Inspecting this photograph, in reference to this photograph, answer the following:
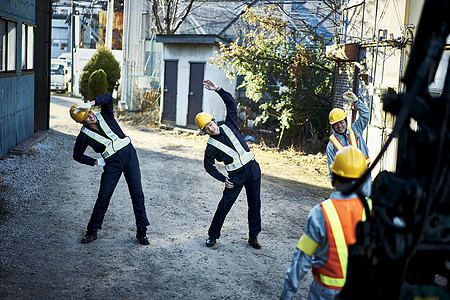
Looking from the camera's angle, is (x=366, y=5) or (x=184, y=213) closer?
(x=184, y=213)

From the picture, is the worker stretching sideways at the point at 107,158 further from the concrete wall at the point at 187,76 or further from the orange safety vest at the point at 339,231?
the concrete wall at the point at 187,76

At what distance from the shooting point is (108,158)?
6.70 metres

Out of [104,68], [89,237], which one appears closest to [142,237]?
[89,237]

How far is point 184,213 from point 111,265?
249 cm

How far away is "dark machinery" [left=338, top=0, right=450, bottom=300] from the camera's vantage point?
78.1 inches

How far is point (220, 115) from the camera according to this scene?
17844 millimetres

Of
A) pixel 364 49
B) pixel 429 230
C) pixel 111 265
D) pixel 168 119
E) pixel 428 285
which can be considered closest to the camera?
pixel 429 230

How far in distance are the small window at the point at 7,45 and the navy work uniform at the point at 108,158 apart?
17.6 ft

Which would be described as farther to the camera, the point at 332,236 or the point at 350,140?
the point at 350,140

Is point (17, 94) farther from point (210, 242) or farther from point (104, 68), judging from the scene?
point (104, 68)

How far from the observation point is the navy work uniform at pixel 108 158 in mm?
6711

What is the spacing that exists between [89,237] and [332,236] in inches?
173

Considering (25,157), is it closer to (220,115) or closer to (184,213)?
(184,213)

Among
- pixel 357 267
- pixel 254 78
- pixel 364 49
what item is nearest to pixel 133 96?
pixel 254 78
